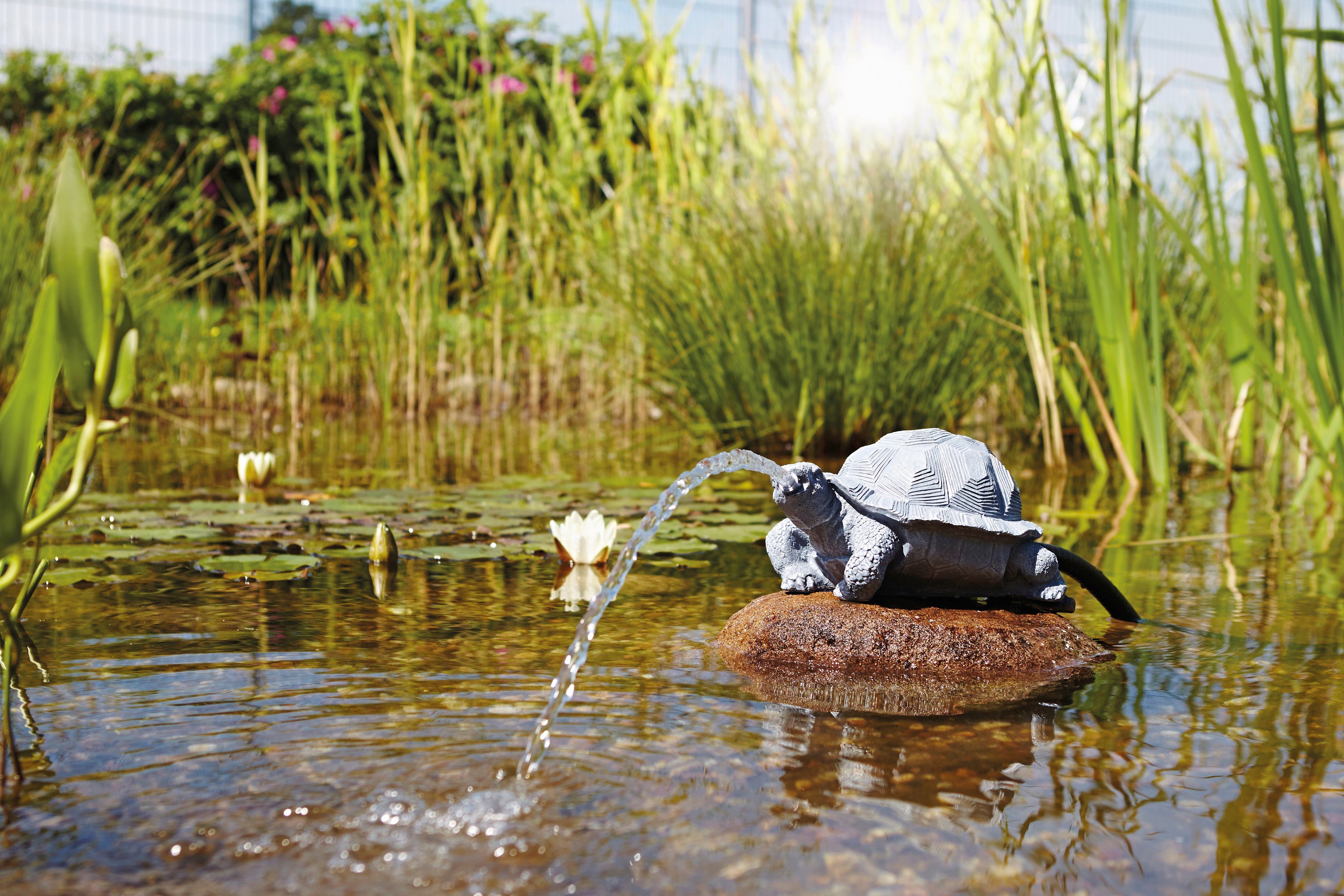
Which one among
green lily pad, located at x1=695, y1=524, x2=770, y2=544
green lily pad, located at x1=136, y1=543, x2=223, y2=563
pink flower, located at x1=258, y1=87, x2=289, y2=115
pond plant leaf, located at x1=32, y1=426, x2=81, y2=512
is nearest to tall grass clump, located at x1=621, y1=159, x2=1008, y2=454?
green lily pad, located at x1=695, y1=524, x2=770, y2=544

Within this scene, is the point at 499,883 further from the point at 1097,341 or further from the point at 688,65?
the point at 688,65

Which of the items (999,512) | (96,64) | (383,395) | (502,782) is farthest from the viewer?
(96,64)

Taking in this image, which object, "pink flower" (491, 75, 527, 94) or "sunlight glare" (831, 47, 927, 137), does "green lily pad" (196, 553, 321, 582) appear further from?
"pink flower" (491, 75, 527, 94)

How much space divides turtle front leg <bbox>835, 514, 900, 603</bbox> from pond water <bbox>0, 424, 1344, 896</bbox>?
0.90ft

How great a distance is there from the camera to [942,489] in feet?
6.62

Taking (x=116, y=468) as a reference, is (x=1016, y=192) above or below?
above

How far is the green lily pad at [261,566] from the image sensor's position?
259 centimetres

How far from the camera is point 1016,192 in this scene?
Answer: 438 centimetres

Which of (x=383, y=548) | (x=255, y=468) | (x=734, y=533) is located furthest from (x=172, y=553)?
(x=734, y=533)

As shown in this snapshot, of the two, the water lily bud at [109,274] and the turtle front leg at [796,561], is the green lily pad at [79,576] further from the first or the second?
the water lily bud at [109,274]

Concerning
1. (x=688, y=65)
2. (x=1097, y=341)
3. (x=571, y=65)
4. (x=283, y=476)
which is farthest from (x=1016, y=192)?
(x=571, y=65)

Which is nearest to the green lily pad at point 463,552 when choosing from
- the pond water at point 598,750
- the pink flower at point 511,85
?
the pond water at point 598,750

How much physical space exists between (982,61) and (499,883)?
435cm

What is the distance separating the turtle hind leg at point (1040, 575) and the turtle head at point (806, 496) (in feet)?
1.17
